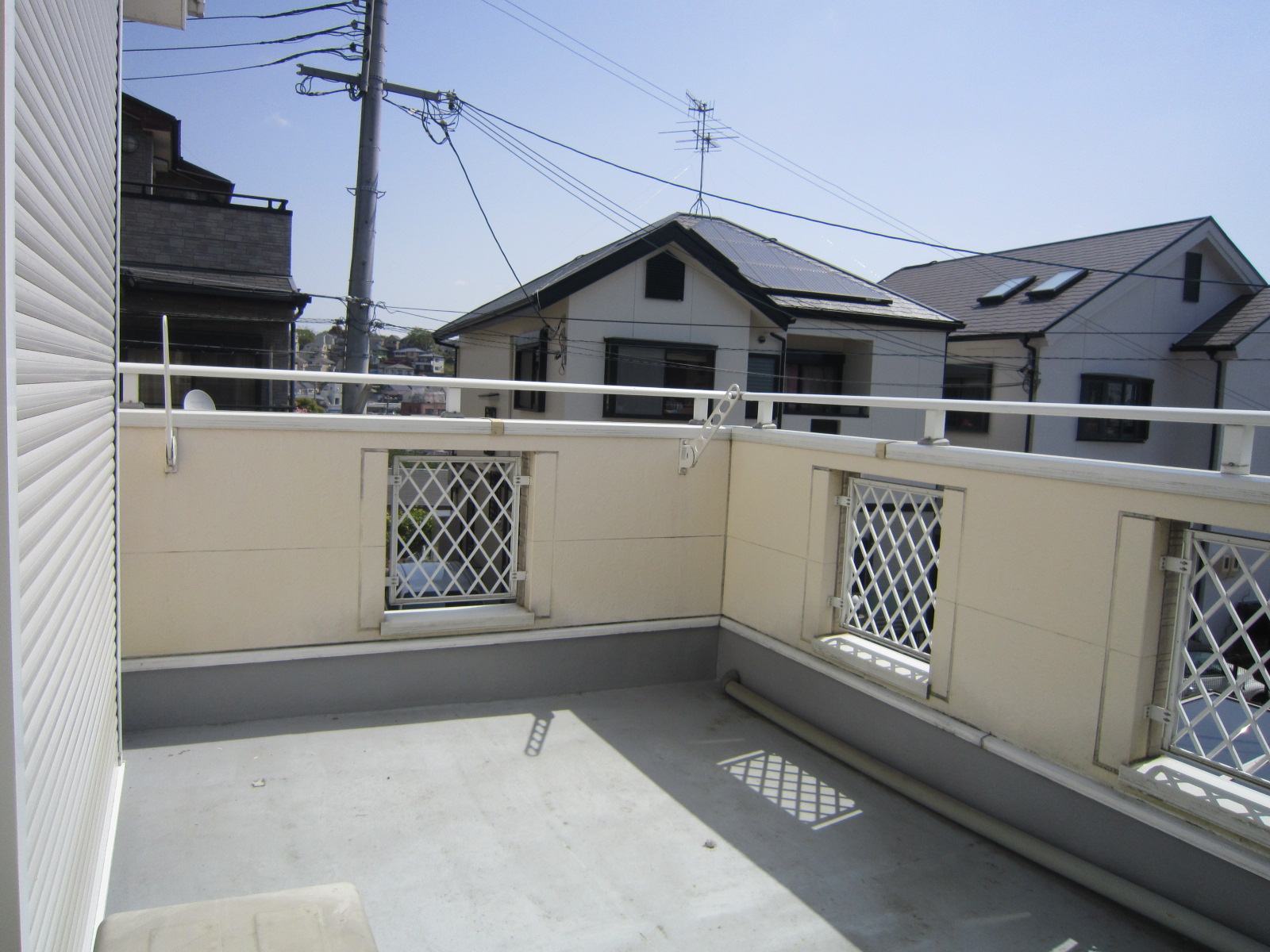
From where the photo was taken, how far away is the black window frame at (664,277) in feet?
34.1

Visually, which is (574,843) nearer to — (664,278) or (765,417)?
(765,417)

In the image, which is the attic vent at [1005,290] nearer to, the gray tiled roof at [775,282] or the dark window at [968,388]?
the dark window at [968,388]

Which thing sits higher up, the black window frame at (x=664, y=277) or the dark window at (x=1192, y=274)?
the dark window at (x=1192, y=274)

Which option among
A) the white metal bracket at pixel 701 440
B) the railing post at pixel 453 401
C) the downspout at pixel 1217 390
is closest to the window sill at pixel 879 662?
the white metal bracket at pixel 701 440

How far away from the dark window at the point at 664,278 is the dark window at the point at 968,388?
198 inches

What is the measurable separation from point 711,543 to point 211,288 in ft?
24.6

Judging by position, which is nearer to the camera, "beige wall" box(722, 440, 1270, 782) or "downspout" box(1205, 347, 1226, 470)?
"beige wall" box(722, 440, 1270, 782)

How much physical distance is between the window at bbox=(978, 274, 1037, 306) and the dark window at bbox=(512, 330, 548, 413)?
25.8 ft

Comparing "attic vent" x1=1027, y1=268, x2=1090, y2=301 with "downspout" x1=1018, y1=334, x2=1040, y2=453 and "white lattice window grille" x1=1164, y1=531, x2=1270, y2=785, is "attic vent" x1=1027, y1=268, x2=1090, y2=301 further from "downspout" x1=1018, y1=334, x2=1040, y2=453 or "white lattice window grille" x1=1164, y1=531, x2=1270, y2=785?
"white lattice window grille" x1=1164, y1=531, x2=1270, y2=785

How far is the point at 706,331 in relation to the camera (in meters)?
10.7

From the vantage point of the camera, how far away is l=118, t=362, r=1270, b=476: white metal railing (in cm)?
256

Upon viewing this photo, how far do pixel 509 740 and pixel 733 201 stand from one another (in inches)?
278

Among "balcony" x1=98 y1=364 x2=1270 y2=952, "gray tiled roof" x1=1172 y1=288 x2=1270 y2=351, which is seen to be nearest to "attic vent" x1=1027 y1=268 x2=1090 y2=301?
"gray tiled roof" x1=1172 y1=288 x2=1270 y2=351

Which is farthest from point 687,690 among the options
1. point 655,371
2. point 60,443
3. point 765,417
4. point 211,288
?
point 211,288
